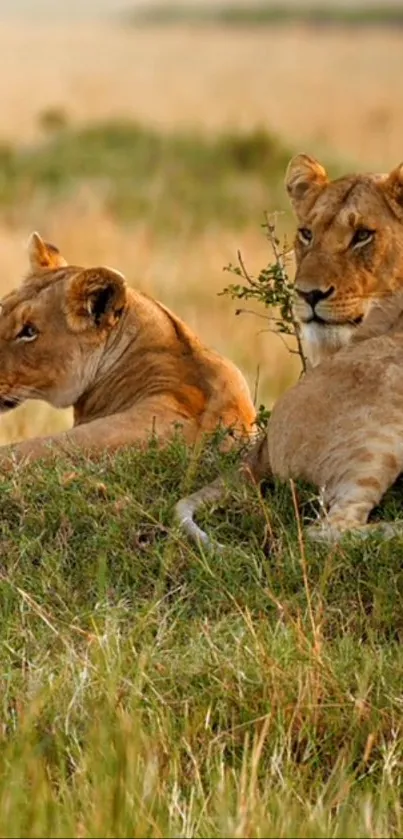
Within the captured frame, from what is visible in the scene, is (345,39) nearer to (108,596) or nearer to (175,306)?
(175,306)

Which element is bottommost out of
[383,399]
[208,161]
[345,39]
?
[345,39]

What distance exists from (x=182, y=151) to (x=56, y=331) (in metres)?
14.6

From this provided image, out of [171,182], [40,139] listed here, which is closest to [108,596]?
[171,182]

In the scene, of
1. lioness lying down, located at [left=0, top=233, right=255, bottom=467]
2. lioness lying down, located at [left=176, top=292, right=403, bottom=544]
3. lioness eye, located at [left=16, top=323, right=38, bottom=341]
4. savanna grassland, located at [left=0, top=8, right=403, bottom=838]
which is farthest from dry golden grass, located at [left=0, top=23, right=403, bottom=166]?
savanna grassland, located at [left=0, top=8, right=403, bottom=838]

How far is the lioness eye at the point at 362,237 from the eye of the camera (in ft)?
18.3

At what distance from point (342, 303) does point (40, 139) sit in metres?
16.7

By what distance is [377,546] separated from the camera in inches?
174

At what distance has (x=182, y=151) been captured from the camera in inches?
790

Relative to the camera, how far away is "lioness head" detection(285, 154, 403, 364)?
17.8 ft

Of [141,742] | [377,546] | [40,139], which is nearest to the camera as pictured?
[141,742]

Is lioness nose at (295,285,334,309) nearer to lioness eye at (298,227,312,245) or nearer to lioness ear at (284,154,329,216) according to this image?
lioness eye at (298,227,312,245)

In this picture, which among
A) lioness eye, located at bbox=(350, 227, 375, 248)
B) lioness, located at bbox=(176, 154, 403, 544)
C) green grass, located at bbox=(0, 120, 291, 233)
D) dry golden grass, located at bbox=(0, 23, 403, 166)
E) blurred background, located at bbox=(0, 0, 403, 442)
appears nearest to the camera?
lioness, located at bbox=(176, 154, 403, 544)

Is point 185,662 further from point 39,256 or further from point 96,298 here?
point 39,256

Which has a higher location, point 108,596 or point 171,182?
point 108,596
